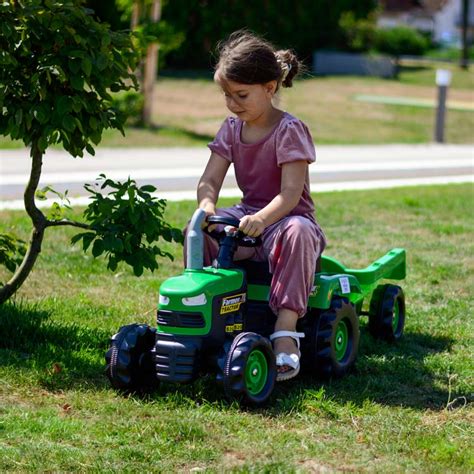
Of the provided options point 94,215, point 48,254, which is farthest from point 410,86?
point 94,215

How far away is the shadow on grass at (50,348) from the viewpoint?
4.67 meters

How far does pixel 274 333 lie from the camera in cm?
459

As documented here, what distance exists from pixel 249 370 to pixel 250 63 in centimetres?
132

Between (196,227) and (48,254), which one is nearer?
(196,227)

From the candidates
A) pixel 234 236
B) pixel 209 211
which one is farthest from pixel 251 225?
pixel 209 211

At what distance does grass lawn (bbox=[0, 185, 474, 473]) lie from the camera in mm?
3740

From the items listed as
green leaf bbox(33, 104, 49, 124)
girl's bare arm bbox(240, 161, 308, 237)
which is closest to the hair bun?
girl's bare arm bbox(240, 161, 308, 237)

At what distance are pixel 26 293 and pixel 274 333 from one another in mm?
2219

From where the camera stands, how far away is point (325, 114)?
2281 centimetres

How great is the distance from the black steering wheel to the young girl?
0.20 ft

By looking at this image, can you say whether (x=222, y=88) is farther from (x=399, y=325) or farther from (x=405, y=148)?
(x=405, y=148)

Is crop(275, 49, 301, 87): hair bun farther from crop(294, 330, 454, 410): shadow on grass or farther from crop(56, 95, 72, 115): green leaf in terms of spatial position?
crop(294, 330, 454, 410): shadow on grass

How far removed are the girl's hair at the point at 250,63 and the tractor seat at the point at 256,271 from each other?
806 millimetres

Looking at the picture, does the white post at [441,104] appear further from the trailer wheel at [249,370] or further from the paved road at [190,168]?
the trailer wheel at [249,370]
